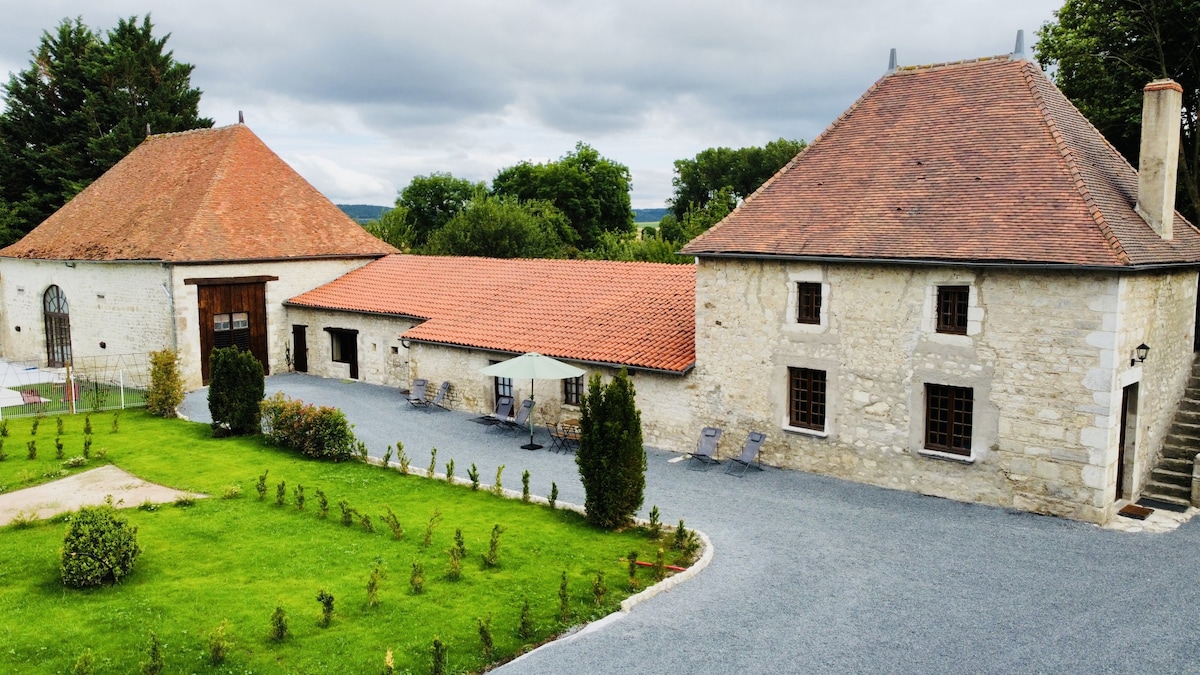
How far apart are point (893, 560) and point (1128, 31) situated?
2036 cm

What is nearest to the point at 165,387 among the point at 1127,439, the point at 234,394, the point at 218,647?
the point at 234,394

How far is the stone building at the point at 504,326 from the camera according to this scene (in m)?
20.7

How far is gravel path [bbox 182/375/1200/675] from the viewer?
10.3m

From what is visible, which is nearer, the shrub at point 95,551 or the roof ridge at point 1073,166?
the shrub at point 95,551

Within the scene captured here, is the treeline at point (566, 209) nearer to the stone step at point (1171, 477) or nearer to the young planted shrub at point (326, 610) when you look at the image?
the stone step at point (1171, 477)

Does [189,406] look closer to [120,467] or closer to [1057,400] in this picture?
[120,467]

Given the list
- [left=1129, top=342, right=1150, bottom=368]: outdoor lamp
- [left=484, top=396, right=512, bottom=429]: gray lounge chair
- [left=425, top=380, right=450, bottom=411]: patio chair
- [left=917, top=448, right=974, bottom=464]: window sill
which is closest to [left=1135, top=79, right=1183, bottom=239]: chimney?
[left=1129, top=342, right=1150, bottom=368]: outdoor lamp

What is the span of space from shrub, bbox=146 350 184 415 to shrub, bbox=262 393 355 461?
5409 millimetres

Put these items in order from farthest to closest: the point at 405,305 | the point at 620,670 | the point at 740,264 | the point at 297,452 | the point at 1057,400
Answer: the point at 405,305
the point at 297,452
the point at 740,264
the point at 1057,400
the point at 620,670

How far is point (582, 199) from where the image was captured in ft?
231

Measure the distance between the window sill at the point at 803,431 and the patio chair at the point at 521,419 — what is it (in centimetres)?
706

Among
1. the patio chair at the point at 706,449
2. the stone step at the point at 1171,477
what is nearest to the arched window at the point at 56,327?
the patio chair at the point at 706,449

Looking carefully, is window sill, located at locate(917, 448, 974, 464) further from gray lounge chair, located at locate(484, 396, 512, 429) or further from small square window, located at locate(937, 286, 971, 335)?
gray lounge chair, located at locate(484, 396, 512, 429)

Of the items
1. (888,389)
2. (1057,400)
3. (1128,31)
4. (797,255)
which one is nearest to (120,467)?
(797,255)
